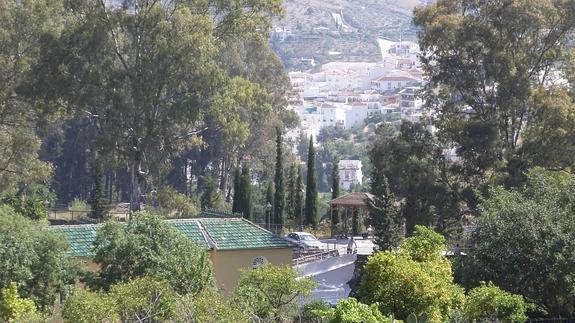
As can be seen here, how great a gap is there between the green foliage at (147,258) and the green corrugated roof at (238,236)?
4328 millimetres

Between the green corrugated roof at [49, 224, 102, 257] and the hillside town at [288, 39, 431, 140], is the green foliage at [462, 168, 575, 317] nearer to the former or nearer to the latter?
the green corrugated roof at [49, 224, 102, 257]

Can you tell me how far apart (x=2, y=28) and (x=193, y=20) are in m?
6.41

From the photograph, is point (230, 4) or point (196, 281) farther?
point (230, 4)

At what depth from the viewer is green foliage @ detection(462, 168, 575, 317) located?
22781 millimetres

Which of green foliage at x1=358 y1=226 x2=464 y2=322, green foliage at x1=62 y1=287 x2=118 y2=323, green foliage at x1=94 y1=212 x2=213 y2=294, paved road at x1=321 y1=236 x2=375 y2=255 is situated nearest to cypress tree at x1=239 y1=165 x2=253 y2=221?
paved road at x1=321 y1=236 x2=375 y2=255

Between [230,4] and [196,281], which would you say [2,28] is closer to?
[230,4]

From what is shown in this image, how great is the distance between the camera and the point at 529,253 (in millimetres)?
23141

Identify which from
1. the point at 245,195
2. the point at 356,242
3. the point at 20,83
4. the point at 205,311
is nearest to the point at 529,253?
the point at 205,311

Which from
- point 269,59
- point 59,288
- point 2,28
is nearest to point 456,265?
point 59,288

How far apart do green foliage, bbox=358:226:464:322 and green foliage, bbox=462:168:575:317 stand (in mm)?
2413

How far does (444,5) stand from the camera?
36.2 metres

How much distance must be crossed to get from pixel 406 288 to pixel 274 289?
2428 mm

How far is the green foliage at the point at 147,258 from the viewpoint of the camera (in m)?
21.7

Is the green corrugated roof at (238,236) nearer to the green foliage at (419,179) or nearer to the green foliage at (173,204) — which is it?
the green foliage at (419,179)
